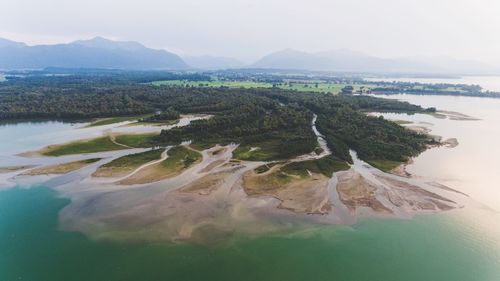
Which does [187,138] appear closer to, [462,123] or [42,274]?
[42,274]

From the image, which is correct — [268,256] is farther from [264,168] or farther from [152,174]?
[152,174]

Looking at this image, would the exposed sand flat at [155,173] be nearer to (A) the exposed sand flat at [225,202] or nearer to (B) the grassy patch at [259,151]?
(A) the exposed sand flat at [225,202]

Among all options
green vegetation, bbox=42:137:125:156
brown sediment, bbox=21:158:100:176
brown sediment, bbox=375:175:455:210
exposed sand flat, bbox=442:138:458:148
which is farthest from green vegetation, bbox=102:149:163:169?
exposed sand flat, bbox=442:138:458:148

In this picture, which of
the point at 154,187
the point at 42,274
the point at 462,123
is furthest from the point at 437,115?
the point at 42,274

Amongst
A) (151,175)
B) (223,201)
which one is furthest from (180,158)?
(223,201)

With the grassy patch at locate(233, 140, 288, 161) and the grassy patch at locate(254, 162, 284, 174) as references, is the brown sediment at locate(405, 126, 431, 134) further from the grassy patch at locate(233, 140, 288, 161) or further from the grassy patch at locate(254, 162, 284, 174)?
the grassy patch at locate(254, 162, 284, 174)

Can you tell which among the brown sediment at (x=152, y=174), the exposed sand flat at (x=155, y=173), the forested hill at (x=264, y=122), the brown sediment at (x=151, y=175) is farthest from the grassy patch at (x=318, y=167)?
the brown sediment at (x=151, y=175)

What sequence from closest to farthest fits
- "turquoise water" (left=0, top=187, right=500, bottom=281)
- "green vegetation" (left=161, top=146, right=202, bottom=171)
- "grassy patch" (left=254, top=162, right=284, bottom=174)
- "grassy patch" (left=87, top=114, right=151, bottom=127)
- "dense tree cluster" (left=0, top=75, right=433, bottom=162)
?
"turquoise water" (left=0, top=187, right=500, bottom=281)
"grassy patch" (left=254, top=162, right=284, bottom=174)
"green vegetation" (left=161, top=146, right=202, bottom=171)
"dense tree cluster" (left=0, top=75, right=433, bottom=162)
"grassy patch" (left=87, top=114, right=151, bottom=127)
